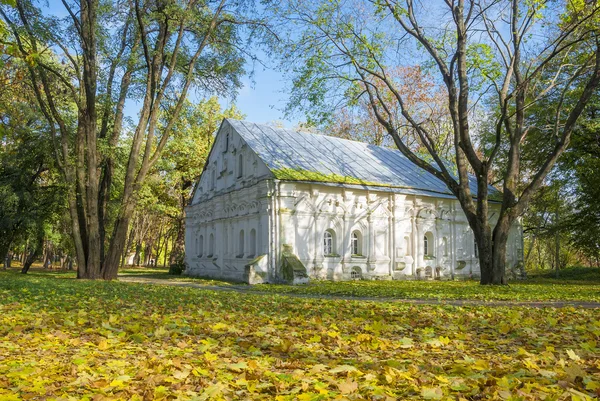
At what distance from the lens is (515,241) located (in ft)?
117

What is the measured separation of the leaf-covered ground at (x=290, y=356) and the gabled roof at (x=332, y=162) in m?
17.9

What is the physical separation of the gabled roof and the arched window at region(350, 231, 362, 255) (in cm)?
290

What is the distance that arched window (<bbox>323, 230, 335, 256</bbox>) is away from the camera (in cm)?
2761

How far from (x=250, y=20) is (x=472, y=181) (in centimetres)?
2295

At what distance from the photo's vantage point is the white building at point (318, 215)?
25797mm

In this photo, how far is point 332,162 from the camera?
29859 mm

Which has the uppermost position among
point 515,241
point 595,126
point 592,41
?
point 592,41

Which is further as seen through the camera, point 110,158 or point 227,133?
point 227,133

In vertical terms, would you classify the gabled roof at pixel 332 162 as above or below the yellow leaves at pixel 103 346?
above

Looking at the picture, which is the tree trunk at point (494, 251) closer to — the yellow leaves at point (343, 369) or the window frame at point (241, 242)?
the window frame at point (241, 242)

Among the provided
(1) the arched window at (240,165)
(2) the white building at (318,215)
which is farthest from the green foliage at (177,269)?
(1) the arched window at (240,165)

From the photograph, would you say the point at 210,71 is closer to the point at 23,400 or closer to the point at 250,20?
the point at 250,20

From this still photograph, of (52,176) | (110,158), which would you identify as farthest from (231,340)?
(52,176)

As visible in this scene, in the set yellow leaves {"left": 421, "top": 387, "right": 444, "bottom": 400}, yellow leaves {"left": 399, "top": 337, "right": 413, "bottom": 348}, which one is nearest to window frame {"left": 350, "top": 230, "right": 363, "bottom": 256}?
yellow leaves {"left": 399, "top": 337, "right": 413, "bottom": 348}
